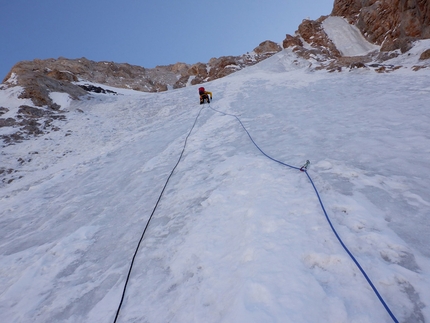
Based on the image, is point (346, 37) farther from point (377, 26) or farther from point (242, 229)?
point (242, 229)

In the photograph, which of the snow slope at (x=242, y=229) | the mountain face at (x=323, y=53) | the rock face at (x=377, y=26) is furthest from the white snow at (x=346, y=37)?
the snow slope at (x=242, y=229)

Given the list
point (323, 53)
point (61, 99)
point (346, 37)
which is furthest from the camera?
point (346, 37)

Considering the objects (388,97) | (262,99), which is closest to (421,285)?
(388,97)

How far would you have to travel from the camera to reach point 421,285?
177 centimetres

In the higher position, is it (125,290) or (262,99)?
(262,99)

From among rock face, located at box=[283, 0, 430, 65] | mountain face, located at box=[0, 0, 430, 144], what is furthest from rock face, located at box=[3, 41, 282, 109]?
rock face, located at box=[283, 0, 430, 65]

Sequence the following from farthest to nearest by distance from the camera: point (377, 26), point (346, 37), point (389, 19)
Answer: point (346, 37), point (377, 26), point (389, 19)

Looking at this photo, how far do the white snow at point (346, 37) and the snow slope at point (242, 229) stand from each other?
2023 centimetres

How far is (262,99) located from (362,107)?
4827mm

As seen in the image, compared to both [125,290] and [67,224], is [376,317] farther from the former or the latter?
Result: [67,224]

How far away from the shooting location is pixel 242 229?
271 centimetres

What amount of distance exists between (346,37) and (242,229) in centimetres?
2956

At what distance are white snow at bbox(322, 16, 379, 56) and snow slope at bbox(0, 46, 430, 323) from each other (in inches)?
796

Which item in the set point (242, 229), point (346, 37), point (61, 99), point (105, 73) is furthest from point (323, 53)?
point (105, 73)
